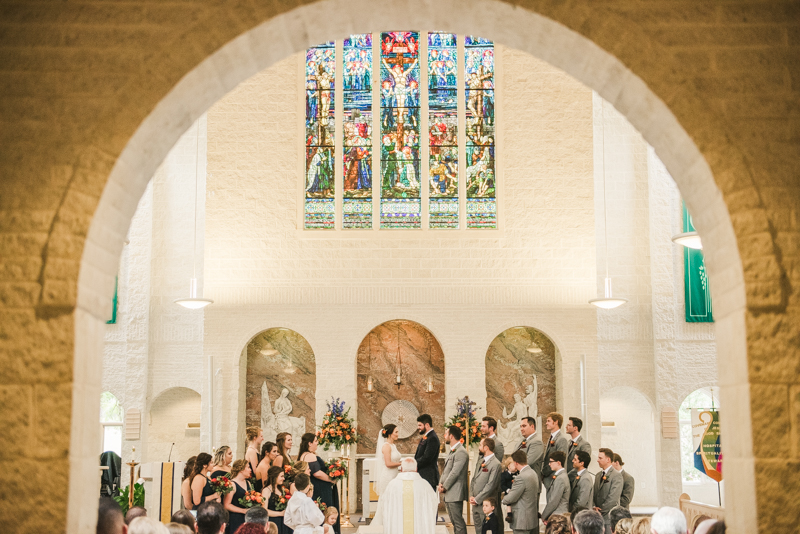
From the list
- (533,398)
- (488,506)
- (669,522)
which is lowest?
(488,506)

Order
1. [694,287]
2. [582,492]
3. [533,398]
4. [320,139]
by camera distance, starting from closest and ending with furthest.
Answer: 1. [582,492]
2. [533,398]
3. [320,139]
4. [694,287]

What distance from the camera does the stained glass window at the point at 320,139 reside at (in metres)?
14.4

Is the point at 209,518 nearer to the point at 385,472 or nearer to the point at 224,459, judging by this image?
the point at 224,459

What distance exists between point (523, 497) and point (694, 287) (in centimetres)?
819

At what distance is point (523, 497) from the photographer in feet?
26.0

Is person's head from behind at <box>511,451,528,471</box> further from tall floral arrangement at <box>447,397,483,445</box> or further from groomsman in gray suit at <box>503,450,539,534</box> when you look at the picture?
tall floral arrangement at <box>447,397,483,445</box>

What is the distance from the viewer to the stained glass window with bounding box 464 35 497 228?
47.2 feet

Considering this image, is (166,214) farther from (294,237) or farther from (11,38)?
(11,38)

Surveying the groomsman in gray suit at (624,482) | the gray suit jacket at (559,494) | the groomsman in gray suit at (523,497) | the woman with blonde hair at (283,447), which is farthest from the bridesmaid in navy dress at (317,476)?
the groomsman in gray suit at (624,482)

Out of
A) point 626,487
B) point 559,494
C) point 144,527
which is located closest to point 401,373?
point 626,487

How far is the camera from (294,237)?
1420 centimetres

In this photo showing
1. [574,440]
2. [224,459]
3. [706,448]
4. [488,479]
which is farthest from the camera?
[706,448]

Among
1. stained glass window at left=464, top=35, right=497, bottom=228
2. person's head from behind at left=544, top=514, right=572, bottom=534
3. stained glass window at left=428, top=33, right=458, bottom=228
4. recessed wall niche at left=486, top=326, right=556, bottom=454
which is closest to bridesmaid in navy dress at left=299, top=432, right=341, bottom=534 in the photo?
person's head from behind at left=544, top=514, right=572, bottom=534

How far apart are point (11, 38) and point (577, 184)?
11.8 metres
